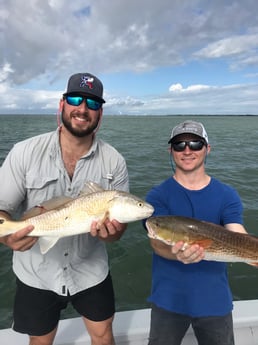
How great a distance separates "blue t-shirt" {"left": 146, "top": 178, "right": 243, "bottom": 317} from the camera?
3.03 metres

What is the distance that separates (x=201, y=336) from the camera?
3178mm

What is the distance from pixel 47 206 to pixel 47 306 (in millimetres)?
1164

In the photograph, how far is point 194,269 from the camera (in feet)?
10.3

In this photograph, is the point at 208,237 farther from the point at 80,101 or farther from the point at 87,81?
the point at 87,81

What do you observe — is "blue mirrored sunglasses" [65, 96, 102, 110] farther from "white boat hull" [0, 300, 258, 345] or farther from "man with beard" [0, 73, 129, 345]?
"white boat hull" [0, 300, 258, 345]

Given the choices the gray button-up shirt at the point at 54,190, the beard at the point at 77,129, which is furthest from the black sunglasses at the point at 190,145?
the beard at the point at 77,129

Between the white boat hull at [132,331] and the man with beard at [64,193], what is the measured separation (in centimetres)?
35

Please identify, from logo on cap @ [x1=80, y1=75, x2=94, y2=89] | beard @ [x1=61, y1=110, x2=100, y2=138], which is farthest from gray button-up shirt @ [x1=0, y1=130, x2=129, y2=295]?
logo on cap @ [x1=80, y1=75, x2=94, y2=89]

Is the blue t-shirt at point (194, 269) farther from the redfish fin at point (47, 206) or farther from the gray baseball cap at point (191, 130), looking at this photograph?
the redfish fin at point (47, 206)

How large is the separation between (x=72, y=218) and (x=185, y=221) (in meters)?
1.07

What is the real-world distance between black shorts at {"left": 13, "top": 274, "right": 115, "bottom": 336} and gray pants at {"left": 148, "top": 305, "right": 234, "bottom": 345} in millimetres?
634

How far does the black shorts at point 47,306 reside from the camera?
3285mm

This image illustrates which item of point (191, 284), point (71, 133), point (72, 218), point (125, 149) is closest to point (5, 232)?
point (72, 218)

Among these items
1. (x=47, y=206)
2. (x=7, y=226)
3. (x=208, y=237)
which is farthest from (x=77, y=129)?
(x=208, y=237)
